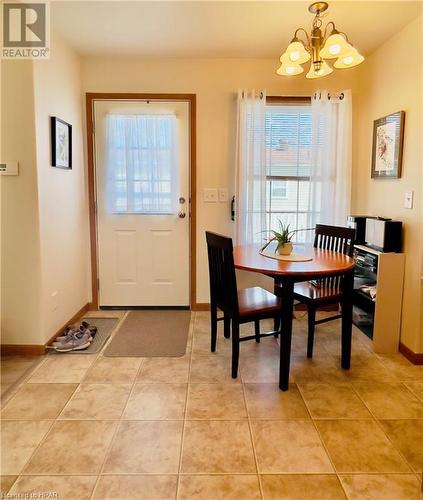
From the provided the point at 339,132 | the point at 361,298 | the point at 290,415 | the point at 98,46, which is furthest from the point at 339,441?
the point at 98,46

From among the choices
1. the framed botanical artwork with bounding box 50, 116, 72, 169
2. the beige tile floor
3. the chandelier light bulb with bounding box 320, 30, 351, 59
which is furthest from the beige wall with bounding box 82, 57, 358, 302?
the beige tile floor

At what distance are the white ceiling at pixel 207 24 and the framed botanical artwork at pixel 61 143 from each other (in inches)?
27.5

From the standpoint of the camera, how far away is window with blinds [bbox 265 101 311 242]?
11.5 feet

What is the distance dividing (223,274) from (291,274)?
47 centimetres

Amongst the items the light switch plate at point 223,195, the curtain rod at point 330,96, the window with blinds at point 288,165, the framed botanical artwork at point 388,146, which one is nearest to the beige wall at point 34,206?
the light switch plate at point 223,195

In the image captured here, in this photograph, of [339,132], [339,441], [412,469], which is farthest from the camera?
[339,132]

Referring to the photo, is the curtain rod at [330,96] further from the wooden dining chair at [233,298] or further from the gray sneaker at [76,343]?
the gray sneaker at [76,343]

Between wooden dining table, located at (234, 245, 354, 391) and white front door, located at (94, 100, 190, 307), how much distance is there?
1147 millimetres

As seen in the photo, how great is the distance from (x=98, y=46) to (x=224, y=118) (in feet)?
4.06

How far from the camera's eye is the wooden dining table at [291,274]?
2.19m

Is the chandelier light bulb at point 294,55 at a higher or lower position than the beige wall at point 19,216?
higher

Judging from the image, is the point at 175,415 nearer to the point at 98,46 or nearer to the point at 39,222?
the point at 39,222

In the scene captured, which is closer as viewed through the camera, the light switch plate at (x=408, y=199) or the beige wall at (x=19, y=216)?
the beige wall at (x=19, y=216)

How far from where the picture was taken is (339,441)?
1.82 meters
